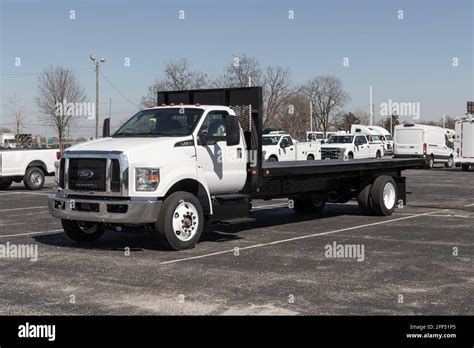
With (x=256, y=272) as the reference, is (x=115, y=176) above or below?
above

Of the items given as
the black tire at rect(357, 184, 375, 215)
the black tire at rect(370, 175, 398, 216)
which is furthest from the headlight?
the black tire at rect(370, 175, 398, 216)

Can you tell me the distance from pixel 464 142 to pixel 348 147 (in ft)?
27.6

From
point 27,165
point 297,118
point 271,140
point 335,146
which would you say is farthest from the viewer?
point 297,118

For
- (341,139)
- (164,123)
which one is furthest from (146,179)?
(341,139)

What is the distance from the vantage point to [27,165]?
23000mm

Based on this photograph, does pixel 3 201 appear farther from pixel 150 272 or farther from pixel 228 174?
pixel 150 272

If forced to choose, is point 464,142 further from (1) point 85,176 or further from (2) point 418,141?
(1) point 85,176

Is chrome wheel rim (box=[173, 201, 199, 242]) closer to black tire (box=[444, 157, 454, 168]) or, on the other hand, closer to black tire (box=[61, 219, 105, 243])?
black tire (box=[61, 219, 105, 243])

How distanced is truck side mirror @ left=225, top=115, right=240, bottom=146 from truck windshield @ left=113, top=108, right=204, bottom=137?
0.49 metres

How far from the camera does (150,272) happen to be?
8.31 meters

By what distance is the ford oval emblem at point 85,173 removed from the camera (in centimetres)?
968
